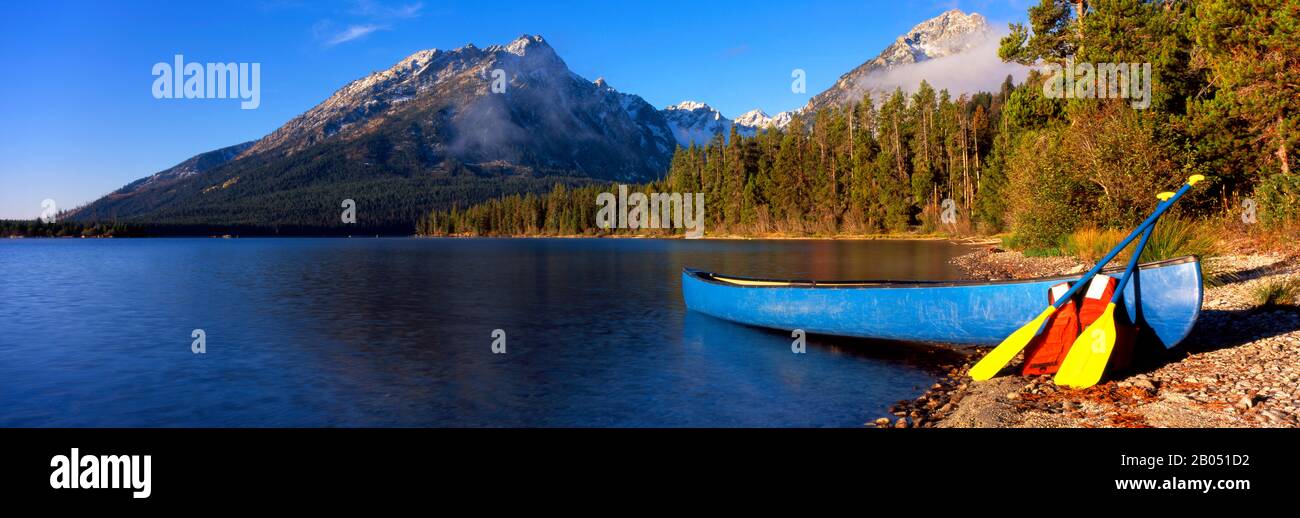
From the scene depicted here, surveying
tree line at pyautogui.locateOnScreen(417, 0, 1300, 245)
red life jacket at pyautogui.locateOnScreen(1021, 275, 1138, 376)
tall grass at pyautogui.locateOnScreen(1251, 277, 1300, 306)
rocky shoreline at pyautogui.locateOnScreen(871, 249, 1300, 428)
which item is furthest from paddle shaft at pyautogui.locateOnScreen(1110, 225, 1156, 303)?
tree line at pyautogui.locateOnScreen(417, 0, 1300, 245)

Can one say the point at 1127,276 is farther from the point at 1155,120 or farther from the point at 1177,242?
the point at 1155,120

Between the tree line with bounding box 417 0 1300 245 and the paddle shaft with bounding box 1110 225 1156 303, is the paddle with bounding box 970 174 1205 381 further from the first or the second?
the tree line with bounding box 417 0 1300 245

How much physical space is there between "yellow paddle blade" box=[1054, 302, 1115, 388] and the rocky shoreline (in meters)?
0.19

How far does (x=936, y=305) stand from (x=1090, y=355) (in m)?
4.02

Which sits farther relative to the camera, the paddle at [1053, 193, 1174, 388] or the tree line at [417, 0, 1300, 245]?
the tree line at [417, 0, 1300, 245]

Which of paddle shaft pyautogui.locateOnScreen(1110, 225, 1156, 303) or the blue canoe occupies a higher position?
paddle shaft pyautogui.locateOnScreen(1110, 225, 1156, 303)

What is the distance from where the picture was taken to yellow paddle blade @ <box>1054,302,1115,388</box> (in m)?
10.6

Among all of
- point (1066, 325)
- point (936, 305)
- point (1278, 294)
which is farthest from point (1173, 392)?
point (1278, 294)

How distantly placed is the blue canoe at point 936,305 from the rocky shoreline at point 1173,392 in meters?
0.75

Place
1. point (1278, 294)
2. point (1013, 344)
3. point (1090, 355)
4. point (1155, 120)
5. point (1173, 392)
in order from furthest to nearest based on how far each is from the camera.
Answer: point (1155, 120) < point (1278, 294) < point (1013, 344) < point (1090, 355) < point (1173, 392)

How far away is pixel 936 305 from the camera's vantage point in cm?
1469

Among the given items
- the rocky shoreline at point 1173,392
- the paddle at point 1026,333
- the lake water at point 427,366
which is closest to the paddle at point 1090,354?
the rocky shoreline at point 1173,392

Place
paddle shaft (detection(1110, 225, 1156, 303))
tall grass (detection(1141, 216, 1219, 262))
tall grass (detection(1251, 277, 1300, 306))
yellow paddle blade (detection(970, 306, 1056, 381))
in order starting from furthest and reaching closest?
tall grass (detection(1141, 216, 1219, 262)) → tall grass (detection(1251, 277, 1300, 306)) → yellow paddle blade (detection(970, 306, 1056, 381)) → paddle shaft (detection(1110, 225, 1156, 303))
